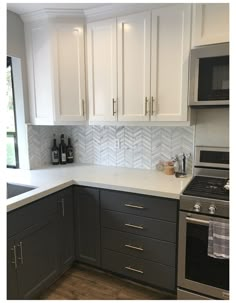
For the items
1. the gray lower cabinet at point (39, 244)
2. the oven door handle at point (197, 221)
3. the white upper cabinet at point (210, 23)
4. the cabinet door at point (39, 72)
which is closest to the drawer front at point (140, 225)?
the oven door handle at point (197, 221)

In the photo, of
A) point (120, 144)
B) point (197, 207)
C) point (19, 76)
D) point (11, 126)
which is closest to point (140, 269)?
point (197, 207)

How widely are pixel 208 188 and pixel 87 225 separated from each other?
107 cm

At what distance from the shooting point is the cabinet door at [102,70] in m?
2.18

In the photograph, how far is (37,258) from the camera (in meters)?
1.83

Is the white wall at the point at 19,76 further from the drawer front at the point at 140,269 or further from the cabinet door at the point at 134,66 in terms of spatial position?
the drawer front at the point at 140,269

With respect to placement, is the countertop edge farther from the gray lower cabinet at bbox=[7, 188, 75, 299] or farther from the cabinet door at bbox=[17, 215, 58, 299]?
the cabinet door at bbox=[17, 215, 58, 299]

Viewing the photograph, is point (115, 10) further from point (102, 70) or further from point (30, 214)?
point (30, 214)

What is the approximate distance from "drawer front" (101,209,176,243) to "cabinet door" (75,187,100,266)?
0.33 feet

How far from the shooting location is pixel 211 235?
5.39ft

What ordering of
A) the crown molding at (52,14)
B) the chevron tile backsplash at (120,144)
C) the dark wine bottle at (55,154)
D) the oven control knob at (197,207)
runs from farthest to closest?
1. the dark wine bottle at (55,154)
2. the chevron tile backsplash at (120,144)
3. the crown molding at (52,14)
4. the oven control knob at (197,207)

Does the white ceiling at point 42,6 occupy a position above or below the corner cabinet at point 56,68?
above

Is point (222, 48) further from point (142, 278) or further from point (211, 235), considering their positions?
point (142, 278)

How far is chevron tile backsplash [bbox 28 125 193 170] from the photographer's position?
234 cm

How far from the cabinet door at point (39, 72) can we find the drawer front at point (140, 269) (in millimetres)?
1364
